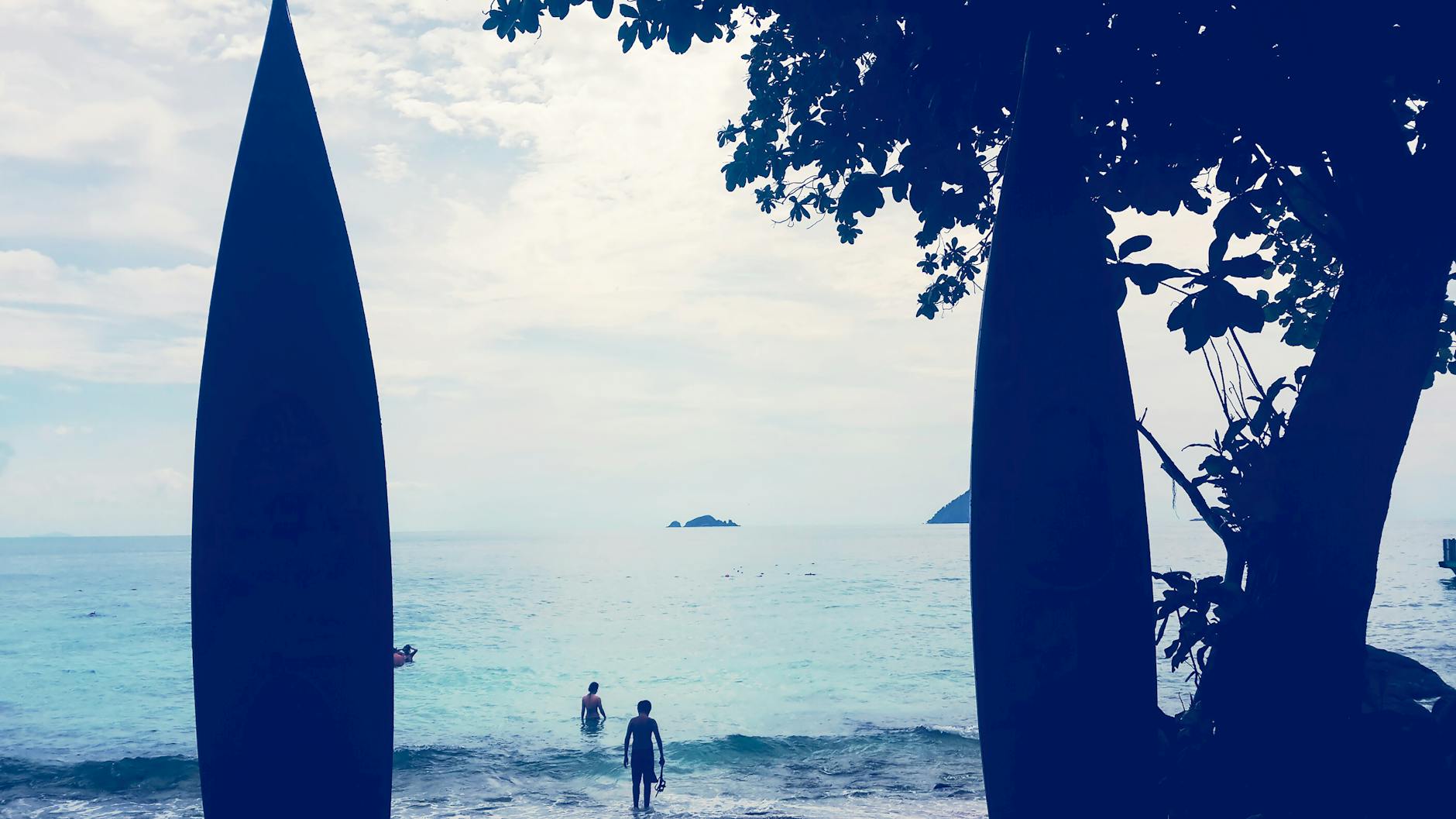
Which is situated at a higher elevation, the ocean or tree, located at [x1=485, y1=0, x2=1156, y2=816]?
tree, located at [x1=485, y1=0, x2=1156, y2=816]

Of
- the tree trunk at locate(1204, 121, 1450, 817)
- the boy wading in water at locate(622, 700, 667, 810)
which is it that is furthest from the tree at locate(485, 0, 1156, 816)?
the boy wading in water at locate(622, 700, 667, 810)

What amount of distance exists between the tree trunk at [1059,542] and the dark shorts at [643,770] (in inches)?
456

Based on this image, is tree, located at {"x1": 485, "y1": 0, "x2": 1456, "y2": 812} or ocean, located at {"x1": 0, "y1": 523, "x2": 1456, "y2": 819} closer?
tree, located at {"x1": 485, "y1": 0, "x2": 1456, "y2": 812}

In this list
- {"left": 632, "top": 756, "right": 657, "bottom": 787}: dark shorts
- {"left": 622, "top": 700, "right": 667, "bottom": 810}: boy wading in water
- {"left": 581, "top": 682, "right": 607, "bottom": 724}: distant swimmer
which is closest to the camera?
{"left": 622, "top": 700, "right": 667, "bottom": 810}: boy wading in water

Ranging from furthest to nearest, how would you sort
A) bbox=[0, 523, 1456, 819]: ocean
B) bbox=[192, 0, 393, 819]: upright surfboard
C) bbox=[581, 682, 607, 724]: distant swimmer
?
bbox=[581, 682, 607, 724]: distant swimmer < bbox=[0, 523, 1456, 819]: ocean < bbox=[192, 0, 393, 819]: upright surfboard

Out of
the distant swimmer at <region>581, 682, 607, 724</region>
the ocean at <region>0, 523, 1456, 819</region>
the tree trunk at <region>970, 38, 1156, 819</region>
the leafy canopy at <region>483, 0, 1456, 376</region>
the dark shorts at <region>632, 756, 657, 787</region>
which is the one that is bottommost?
the ocean at <region>0, 523, 1456, 819</region>

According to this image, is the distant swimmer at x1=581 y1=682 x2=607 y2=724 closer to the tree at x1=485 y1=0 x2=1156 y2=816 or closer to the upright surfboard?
the upright surfboard

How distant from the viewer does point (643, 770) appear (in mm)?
15484

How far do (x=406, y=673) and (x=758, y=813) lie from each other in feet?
84.0

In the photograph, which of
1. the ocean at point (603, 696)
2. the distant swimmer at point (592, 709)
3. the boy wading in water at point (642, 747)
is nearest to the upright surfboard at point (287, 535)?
the ocean at point (603, 696)

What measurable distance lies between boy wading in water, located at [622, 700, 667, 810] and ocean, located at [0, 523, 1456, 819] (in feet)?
3.13

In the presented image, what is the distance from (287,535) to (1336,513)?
5.72 m

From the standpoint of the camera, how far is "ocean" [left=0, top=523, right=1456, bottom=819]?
18000 millimetres

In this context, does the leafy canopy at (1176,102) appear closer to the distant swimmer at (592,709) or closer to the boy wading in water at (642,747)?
the boy wading in water at (642,747)
